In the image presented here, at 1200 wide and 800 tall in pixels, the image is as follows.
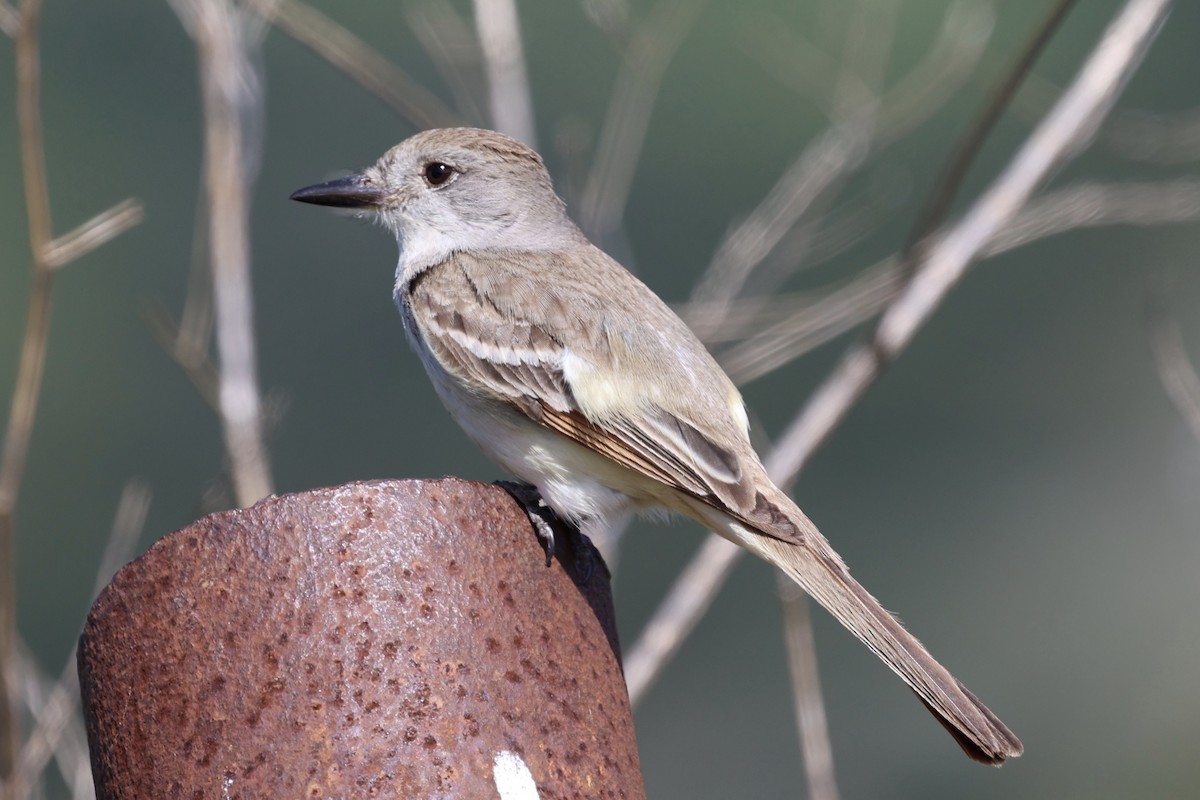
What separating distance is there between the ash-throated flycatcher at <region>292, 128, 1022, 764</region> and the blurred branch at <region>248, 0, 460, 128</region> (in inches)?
27.7

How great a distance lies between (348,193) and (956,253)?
2.03 m

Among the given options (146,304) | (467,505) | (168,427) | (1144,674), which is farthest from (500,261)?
(1144,674)

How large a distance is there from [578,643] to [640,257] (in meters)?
6.32

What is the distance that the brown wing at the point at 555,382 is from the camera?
4.03m

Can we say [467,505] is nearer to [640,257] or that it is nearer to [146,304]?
[146,304]

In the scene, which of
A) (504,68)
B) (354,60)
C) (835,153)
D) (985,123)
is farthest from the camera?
(835,153)

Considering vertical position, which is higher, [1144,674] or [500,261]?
[500,261]

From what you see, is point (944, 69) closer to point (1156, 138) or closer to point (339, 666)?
point (1156, 138)

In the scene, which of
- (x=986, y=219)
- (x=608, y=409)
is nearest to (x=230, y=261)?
(x=608, y=409)

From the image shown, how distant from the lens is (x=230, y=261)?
5.15 meters

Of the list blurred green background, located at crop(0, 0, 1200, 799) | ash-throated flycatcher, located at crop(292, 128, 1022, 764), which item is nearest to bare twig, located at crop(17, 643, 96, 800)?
ash-throated flycatcher, located at crop(292, 128, 1022, 764)

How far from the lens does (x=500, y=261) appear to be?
4934 mm

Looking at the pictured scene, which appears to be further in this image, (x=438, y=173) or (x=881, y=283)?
(x=438, y=173)

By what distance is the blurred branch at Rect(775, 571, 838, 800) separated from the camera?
180 inches
